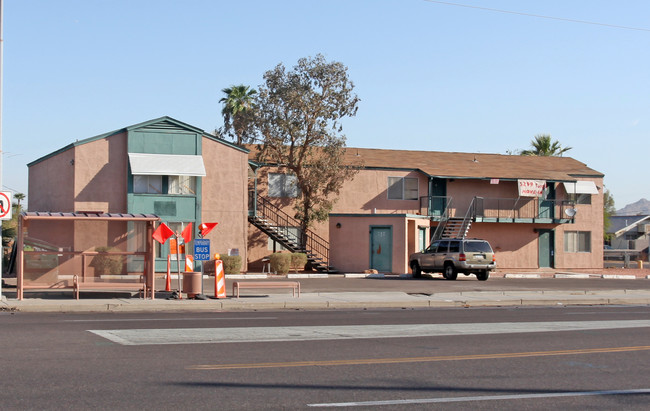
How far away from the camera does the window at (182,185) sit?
34.2 meters

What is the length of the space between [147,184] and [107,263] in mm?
12502

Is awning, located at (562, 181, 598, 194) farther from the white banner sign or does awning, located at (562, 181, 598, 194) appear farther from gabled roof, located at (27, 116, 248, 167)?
gabled roof, located at (27, 116, 248, 167)

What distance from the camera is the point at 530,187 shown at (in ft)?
144

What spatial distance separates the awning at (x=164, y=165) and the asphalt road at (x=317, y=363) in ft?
53.1

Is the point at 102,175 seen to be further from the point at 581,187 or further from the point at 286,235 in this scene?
the point at 581,187

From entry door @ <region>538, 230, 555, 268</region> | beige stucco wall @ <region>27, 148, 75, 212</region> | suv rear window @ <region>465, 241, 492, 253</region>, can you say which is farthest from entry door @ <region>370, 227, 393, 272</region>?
beige stucco wall @ <region>27, 148, 75, 212</region>

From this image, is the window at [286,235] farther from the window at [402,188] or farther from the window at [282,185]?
the window at [402,188]

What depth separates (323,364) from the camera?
10.5 meters

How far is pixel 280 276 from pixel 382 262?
19.9ft

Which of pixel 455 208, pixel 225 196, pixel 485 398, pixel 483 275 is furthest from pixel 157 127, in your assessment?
pixel 485 398

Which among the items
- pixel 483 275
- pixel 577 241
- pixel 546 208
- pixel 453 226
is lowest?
pixel 483 275

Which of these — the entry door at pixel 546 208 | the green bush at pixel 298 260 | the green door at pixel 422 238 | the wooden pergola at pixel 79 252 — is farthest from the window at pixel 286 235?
the wooden pergola at pixel 79 252

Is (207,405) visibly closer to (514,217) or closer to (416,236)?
(416,236)

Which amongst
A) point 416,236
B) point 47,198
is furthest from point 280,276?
point 47,198
